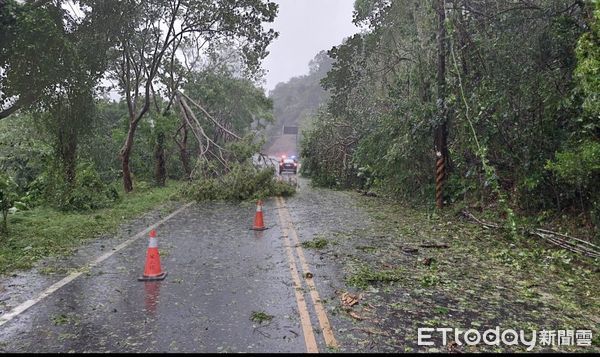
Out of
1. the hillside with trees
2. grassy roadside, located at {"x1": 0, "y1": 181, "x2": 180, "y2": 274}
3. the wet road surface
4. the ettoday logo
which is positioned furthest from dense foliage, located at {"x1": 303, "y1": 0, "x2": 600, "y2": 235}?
the hillside with trees

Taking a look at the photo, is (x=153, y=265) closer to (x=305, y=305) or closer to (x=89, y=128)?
(x=305, y=305)

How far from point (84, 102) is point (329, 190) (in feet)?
42.1

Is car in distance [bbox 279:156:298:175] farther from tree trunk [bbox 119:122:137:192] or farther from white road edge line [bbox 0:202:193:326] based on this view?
white road edge line [bbox 0:202:193:326]

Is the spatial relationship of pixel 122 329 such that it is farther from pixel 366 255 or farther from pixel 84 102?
pixel 84 102

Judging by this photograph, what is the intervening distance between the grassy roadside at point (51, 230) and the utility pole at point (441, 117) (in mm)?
9114

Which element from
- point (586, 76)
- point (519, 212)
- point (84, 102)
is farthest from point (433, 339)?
point (84, 102)

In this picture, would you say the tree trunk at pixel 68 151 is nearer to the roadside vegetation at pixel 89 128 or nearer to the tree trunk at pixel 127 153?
the roadside vegetation at pixel 89 128

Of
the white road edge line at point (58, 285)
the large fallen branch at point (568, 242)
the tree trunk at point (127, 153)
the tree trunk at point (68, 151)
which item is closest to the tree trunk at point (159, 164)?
the tree trunk at point (127, 153)

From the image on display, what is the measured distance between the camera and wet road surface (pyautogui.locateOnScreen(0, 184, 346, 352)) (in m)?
4.78

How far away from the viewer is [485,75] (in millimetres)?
12398

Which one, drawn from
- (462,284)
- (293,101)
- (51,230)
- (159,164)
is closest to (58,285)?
(51,230)

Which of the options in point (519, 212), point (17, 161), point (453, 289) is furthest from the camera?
point (17, 161)

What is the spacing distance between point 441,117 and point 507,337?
31.0 feet

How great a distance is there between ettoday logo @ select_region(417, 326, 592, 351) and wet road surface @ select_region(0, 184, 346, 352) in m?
1.11
